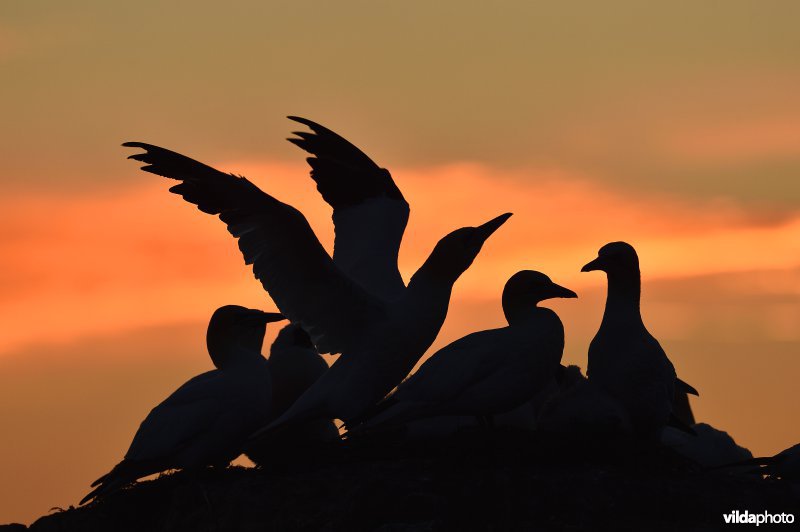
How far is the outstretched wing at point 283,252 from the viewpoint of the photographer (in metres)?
14.7

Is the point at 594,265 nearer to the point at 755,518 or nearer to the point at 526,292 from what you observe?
the point at 526,292

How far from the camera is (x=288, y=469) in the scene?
571 inches

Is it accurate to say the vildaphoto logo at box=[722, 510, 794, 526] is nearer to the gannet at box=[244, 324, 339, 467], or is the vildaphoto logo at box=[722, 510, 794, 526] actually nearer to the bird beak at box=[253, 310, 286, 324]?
the bird beak at box=[253, 310, 286, 324]

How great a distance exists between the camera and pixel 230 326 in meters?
15.6

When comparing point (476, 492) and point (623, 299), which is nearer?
point (476, 492)

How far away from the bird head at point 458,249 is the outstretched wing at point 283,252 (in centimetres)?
76

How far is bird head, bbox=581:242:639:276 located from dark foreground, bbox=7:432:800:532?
235cm

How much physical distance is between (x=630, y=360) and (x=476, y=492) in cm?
294

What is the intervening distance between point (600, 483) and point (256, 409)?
3.72 metres

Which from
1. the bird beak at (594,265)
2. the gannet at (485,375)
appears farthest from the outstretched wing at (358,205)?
the gannet at (485,375)

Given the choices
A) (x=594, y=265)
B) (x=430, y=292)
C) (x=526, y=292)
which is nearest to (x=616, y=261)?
(x=594, y=265)

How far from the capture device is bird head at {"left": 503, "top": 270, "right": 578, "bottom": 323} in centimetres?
1519

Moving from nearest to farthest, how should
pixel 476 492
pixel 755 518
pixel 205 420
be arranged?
1. pixel 755 518
2. pixel 476 492
3. pixel 205 420

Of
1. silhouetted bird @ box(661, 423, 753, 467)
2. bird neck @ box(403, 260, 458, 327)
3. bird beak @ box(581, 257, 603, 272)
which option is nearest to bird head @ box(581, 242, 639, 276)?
bird beak @ box(581, 257, 603, 272)
